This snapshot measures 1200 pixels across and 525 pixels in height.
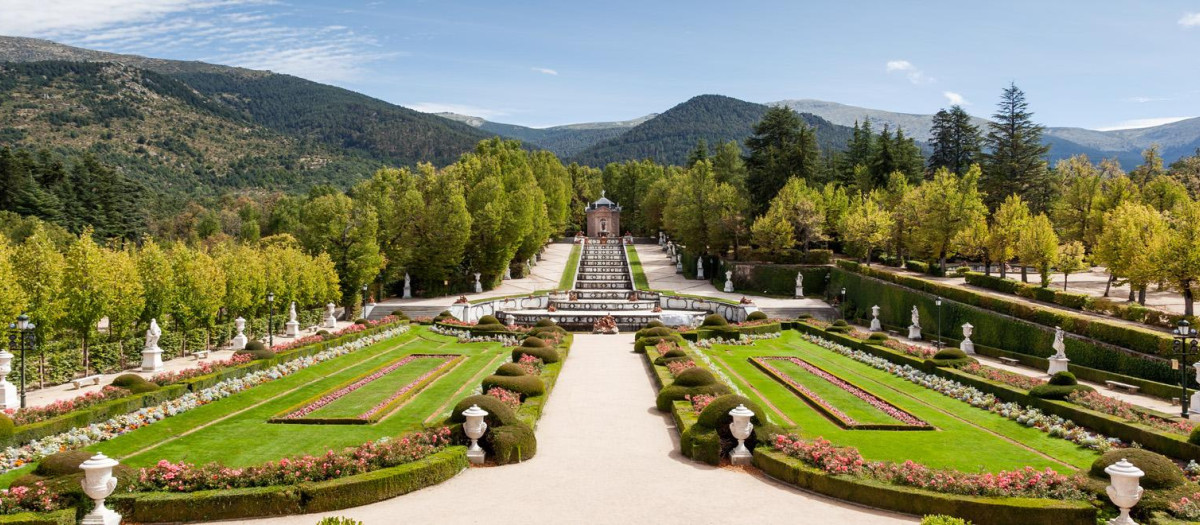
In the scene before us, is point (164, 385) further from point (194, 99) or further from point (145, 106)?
point (194, 99)

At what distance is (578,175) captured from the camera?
121 meters

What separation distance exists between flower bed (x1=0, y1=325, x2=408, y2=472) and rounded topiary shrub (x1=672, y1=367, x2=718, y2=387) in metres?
14.3

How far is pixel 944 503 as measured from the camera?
12.8 m

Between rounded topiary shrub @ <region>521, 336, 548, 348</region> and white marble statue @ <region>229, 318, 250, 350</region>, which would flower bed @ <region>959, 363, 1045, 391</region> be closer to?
rounded topiary shrub @ <region>521, 336, 548, 348</region>

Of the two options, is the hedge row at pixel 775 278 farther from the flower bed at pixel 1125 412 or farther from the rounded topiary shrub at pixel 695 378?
the rounded topiary shrub at pixel 695 378

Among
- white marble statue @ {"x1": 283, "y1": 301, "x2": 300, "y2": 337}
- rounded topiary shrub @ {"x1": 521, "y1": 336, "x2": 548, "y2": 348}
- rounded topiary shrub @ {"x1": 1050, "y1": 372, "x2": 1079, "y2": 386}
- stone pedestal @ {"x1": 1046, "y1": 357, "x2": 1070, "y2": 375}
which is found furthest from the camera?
white marble statue @ {"x1": 283, "y1": 301, "x2": 300, "y2": 337}


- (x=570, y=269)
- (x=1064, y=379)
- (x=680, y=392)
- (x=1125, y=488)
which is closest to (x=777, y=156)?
(x=570, y=269)

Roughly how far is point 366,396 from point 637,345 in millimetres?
14738

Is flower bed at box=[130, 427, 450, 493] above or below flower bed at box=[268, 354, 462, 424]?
above

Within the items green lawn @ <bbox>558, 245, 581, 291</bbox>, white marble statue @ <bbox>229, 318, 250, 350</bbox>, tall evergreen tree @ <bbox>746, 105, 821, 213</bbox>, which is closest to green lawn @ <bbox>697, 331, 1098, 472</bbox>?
white marble statue @ <bbox>229, 318, 250, 350</bbox>

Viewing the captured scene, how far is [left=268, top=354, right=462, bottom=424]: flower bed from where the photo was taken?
20.2m

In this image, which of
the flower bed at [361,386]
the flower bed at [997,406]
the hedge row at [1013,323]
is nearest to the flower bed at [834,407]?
the flower bed at [997,406]

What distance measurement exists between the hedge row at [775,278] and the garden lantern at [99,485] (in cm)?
5245

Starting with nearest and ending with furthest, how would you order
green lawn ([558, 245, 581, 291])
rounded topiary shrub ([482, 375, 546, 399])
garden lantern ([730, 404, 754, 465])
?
garden lantern ([730, 404, 754, 465]) → rounded topiary shrub ([482, 375, 546, 399]) → green lawn ([558, 245, 581, 291])
